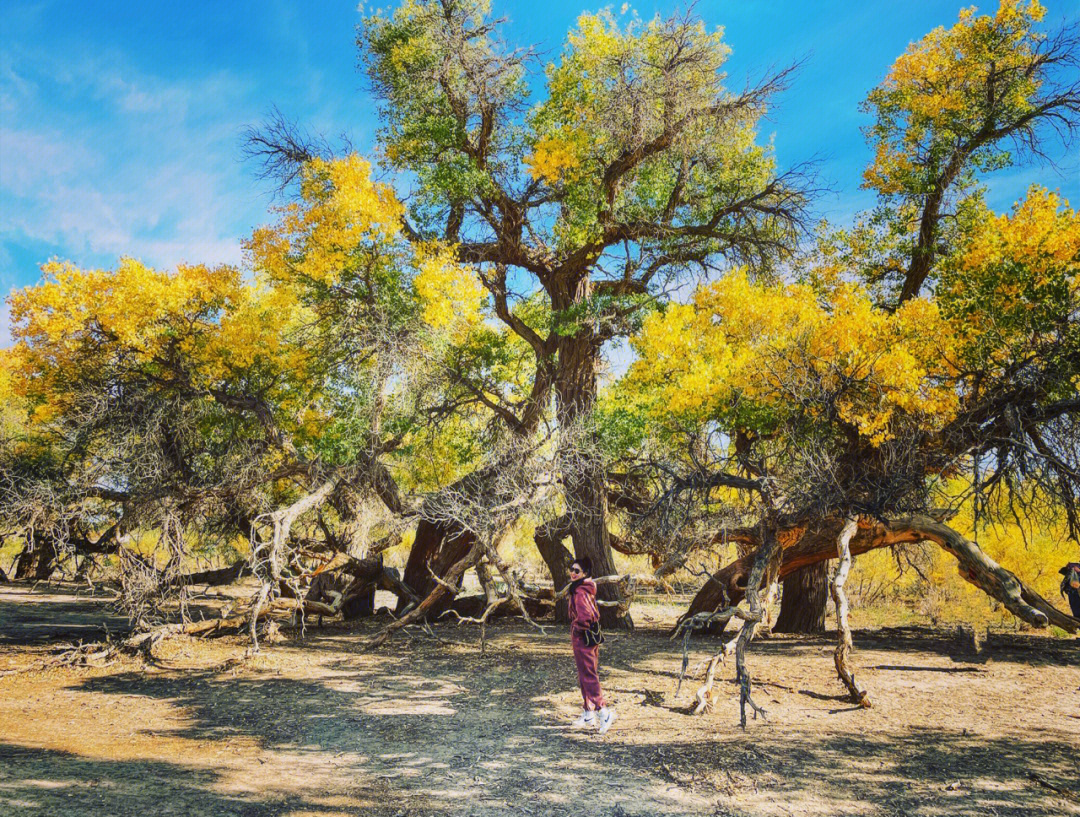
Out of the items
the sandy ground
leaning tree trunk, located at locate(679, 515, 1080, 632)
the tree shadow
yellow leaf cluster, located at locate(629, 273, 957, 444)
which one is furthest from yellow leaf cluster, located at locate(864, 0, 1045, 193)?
the tree shadow

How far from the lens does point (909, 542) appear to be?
10.4 m

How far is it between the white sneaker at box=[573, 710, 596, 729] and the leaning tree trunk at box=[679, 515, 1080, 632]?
2153 millimetres

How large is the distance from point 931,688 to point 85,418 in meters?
12.6

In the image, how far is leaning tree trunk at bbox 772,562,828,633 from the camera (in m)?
13.4

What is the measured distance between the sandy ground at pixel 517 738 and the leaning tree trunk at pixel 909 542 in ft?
2.81

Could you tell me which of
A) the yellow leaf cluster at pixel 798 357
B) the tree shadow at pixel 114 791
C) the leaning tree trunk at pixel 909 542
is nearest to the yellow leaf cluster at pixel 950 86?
the yellow leaf cluster at pixel 798 357

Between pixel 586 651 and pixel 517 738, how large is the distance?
39.7 inches

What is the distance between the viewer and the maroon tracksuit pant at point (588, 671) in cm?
623

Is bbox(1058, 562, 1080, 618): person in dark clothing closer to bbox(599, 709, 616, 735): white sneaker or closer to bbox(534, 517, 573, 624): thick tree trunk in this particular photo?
bbox(599, 709, 616, 735): white sneaker

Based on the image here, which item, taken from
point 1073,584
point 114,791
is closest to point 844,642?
→ point 1073,584

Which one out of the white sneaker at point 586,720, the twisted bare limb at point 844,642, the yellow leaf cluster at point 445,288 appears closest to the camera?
the white sneaker at point 586,720

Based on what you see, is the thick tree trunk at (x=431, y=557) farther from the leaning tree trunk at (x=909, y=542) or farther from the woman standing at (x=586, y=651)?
the woman standing at (x=586, y=651)

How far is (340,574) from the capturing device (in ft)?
46.1

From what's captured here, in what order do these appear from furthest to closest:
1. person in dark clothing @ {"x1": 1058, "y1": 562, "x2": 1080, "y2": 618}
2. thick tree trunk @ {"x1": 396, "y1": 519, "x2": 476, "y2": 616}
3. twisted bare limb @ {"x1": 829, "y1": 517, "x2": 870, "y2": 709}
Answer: thick tree trunk @ {"x1": 396, "y1": 519, "x2": 476, "y2": 616}, person in dark clothing @ {"x1": 1058, "y1": 562, "x2": 1080, "y2": 618}, twisted bare limb @ {"x1": 829, "y1": 517, "x2": 870, "y2": 709}
